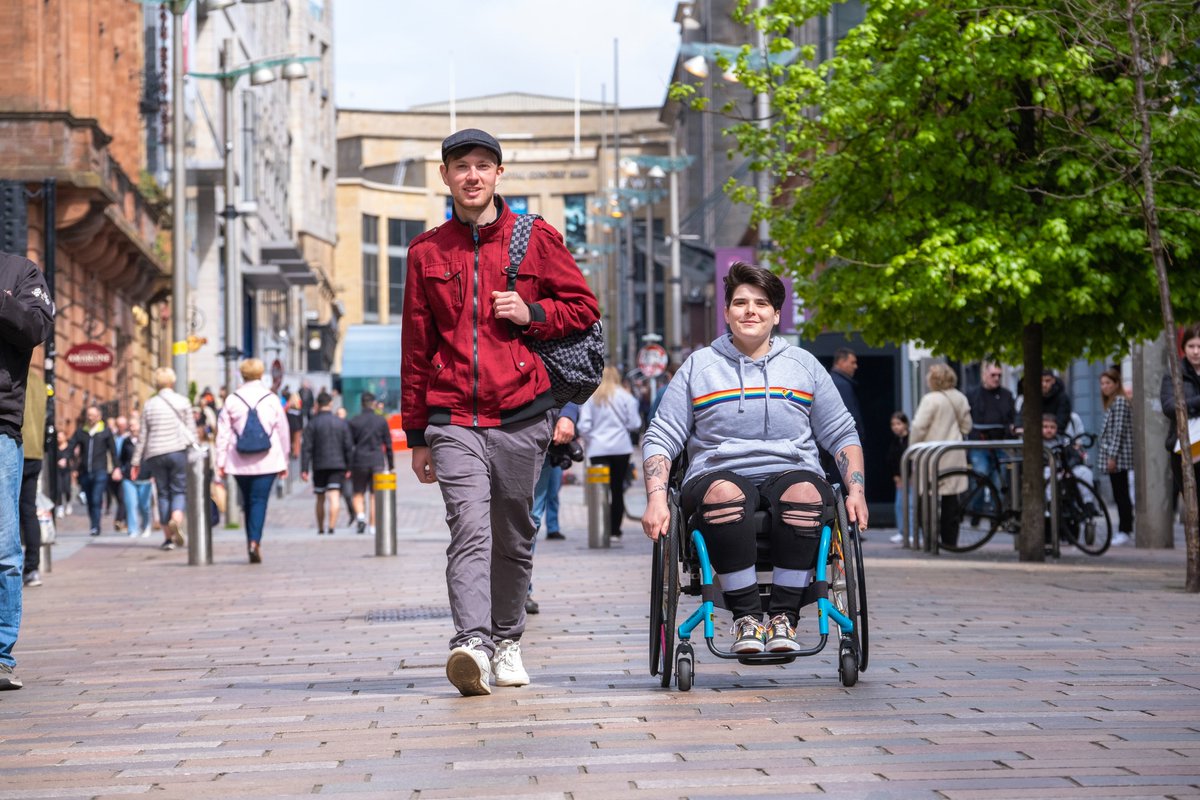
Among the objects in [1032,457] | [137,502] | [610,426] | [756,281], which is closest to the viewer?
[756,281]

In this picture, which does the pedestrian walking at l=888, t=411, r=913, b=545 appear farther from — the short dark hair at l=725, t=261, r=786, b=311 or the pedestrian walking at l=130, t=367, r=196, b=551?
the short dark hair at l=725, t=261, r=786, b=311

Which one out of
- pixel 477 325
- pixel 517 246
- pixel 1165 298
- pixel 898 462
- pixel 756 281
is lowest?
pixel 898 462

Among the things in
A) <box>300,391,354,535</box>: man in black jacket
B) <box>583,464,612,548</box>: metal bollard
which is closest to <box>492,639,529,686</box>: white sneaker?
<box>583,464,612,548</box>: metal bollard

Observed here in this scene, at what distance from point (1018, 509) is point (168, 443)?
27.8 feet

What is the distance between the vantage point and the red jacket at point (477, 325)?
7.32 m

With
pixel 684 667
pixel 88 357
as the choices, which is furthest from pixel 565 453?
pixel 88 357

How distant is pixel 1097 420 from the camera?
30.2 metres

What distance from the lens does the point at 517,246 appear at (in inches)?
292

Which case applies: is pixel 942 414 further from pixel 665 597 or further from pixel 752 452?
pixel 665 597

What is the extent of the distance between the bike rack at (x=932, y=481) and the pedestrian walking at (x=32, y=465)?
7.44 meters

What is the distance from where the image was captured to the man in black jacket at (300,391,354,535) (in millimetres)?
23469

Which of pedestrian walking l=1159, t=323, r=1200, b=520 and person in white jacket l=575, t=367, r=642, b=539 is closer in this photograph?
pedestrian walking l=1159, t=323, r=1200, b=520

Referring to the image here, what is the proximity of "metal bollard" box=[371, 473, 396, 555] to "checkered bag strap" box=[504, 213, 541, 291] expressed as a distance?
1099 centimetres

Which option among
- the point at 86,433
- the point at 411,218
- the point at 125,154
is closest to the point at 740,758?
the point at 86,433
